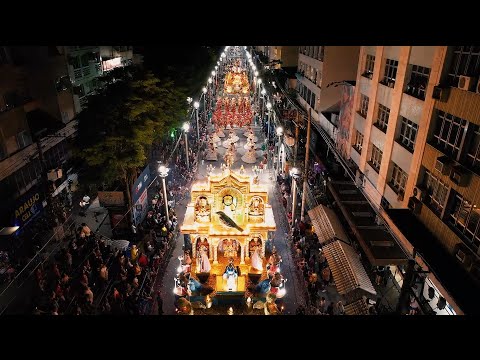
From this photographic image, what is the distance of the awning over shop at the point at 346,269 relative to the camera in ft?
50.1

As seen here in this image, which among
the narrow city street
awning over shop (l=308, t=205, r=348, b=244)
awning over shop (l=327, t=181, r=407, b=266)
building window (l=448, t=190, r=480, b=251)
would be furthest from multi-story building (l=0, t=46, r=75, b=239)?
building window (l=448, t=190, r=480, b=251)

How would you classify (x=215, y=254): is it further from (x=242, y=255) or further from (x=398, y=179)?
(x=398, y=179)

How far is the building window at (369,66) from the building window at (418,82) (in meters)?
5.04

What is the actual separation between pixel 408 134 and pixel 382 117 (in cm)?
332

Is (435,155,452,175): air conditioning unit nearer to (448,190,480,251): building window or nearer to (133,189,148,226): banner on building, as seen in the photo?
(448,190,480,251): building window

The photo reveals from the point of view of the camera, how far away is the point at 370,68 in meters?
22.1

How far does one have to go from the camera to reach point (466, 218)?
495 inches

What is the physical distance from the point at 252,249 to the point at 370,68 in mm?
13093

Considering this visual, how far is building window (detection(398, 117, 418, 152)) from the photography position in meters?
16.3

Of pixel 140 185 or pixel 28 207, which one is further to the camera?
pixel 140 185

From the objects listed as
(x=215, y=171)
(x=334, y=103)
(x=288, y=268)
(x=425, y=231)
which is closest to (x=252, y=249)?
(x=288, y=268)

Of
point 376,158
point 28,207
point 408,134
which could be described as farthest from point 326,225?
point 28,207
